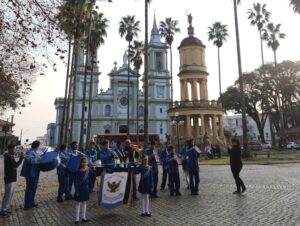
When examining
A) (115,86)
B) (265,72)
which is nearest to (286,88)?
(265,72)

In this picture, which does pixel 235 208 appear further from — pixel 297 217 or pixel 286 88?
pixel 286 88

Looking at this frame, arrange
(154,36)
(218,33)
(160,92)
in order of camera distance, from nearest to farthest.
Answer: (218,33), (160,92), (154,36)

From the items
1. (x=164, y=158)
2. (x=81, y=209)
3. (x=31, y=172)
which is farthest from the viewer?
(x=164, y=158)

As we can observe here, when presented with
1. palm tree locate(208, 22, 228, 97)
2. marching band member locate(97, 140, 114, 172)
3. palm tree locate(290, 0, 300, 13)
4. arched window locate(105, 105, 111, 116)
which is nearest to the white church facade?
arched window locate(105, 105, 111, 116)

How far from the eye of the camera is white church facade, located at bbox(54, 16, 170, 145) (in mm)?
75812

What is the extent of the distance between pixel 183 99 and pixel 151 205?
3108 centimetres

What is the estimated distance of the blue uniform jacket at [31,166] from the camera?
9.07m

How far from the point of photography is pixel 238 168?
11.0 meters

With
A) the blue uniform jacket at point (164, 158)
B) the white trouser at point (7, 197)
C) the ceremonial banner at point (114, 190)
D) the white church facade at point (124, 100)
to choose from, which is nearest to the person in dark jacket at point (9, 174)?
the white trouser at point (7, 197)

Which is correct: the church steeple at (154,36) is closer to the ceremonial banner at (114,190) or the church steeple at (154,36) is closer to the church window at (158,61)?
the church window at (158,61)

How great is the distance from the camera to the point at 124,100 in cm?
7862

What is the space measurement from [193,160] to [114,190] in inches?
157

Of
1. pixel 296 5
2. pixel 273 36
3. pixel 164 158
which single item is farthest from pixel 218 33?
pixel 164 158

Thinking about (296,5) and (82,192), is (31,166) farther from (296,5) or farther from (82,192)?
(296,5)
